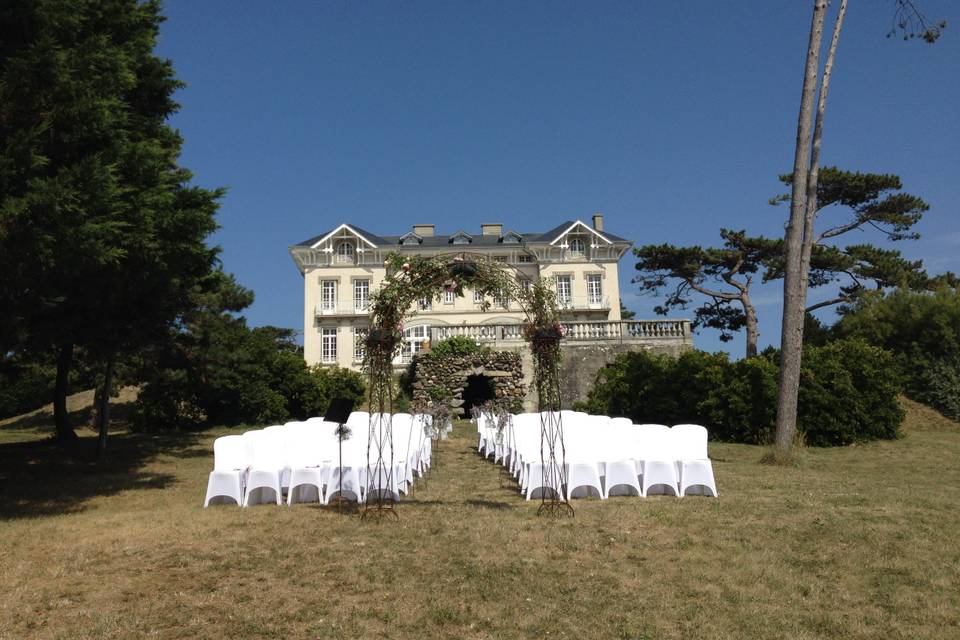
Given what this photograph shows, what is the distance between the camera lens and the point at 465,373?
24.1 m

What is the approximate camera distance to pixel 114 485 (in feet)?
40.2

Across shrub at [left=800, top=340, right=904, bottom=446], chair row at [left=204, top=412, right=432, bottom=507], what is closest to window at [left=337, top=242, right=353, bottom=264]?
shrub at [left=800, top=340, right=904, bottom=446]

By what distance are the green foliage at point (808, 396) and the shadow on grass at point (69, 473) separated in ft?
40.3

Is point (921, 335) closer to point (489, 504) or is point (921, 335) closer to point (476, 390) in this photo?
point (476, 390)

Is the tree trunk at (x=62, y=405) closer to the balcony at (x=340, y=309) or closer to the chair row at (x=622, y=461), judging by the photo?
the chair row at (x=622, y=461)

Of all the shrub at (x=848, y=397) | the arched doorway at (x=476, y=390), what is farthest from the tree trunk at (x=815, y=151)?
the arched doorway at (x=476, y=390)

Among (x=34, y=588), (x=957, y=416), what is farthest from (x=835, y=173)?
(x=34, y=588)

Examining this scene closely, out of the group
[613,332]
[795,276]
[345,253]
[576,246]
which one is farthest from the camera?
[576,246]

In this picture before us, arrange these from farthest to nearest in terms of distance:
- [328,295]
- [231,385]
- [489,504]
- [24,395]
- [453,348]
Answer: [328,295] → [24,395] → [453,348] → [231,385] → [489,504]

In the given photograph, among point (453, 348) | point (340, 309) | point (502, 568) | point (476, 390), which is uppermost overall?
point (340, 309)

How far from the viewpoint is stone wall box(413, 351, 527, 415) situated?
23922 mm

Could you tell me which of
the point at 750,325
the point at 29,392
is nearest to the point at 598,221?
the point at 750,325

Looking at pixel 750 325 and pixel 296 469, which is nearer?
pixel 296 469

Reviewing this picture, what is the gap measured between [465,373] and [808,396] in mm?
11289
